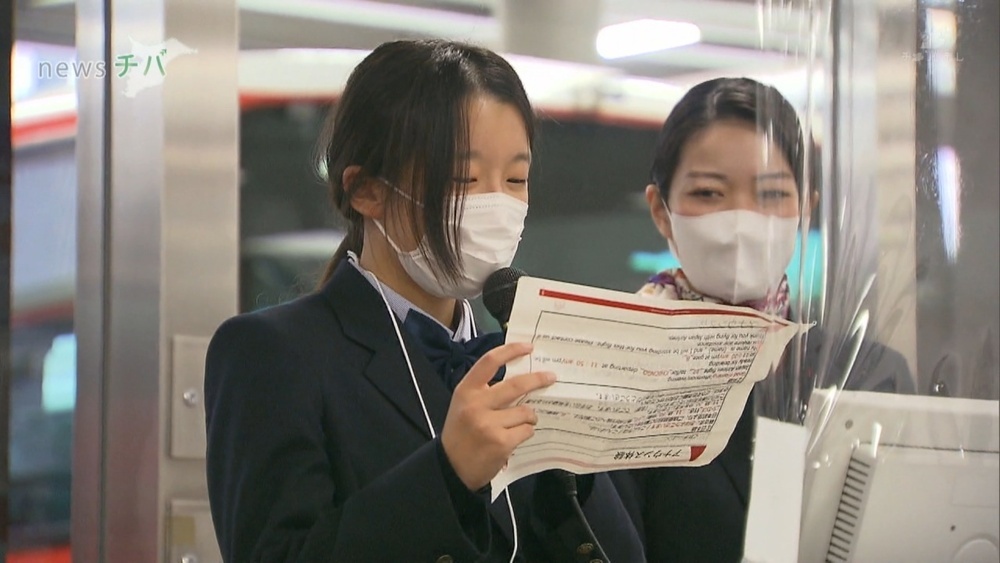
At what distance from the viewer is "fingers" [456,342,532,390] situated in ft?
3.68

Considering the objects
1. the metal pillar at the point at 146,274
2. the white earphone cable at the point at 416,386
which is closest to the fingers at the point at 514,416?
the white earphone cable at the point at 416,386

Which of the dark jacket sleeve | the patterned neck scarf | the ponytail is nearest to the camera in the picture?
the dark jacket sleeve

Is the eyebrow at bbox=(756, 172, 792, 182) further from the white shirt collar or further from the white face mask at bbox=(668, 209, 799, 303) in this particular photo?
the white shirt collar

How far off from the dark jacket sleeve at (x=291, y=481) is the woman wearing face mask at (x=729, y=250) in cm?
38

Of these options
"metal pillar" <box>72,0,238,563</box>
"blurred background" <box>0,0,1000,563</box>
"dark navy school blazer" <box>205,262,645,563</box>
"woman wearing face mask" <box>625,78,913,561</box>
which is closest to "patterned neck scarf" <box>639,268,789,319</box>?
"woman wearing face mask" <box>625,78,913,561</box>

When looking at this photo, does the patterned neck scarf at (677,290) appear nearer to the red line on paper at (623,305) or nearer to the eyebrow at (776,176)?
the eyebrow at (776,176)

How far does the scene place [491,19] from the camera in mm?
2424

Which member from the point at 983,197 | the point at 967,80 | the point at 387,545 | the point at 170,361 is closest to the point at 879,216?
the point at 983,197

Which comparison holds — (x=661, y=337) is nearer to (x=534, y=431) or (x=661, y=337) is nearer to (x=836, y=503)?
(x=534, y=431)

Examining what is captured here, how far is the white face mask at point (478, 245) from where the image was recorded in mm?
1449

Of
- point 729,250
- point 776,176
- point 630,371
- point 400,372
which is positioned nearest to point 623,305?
point 630,371

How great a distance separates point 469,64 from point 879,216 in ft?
1.65

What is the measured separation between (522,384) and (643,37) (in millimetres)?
1623

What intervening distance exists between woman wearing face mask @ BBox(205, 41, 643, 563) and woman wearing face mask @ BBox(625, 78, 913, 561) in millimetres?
147
